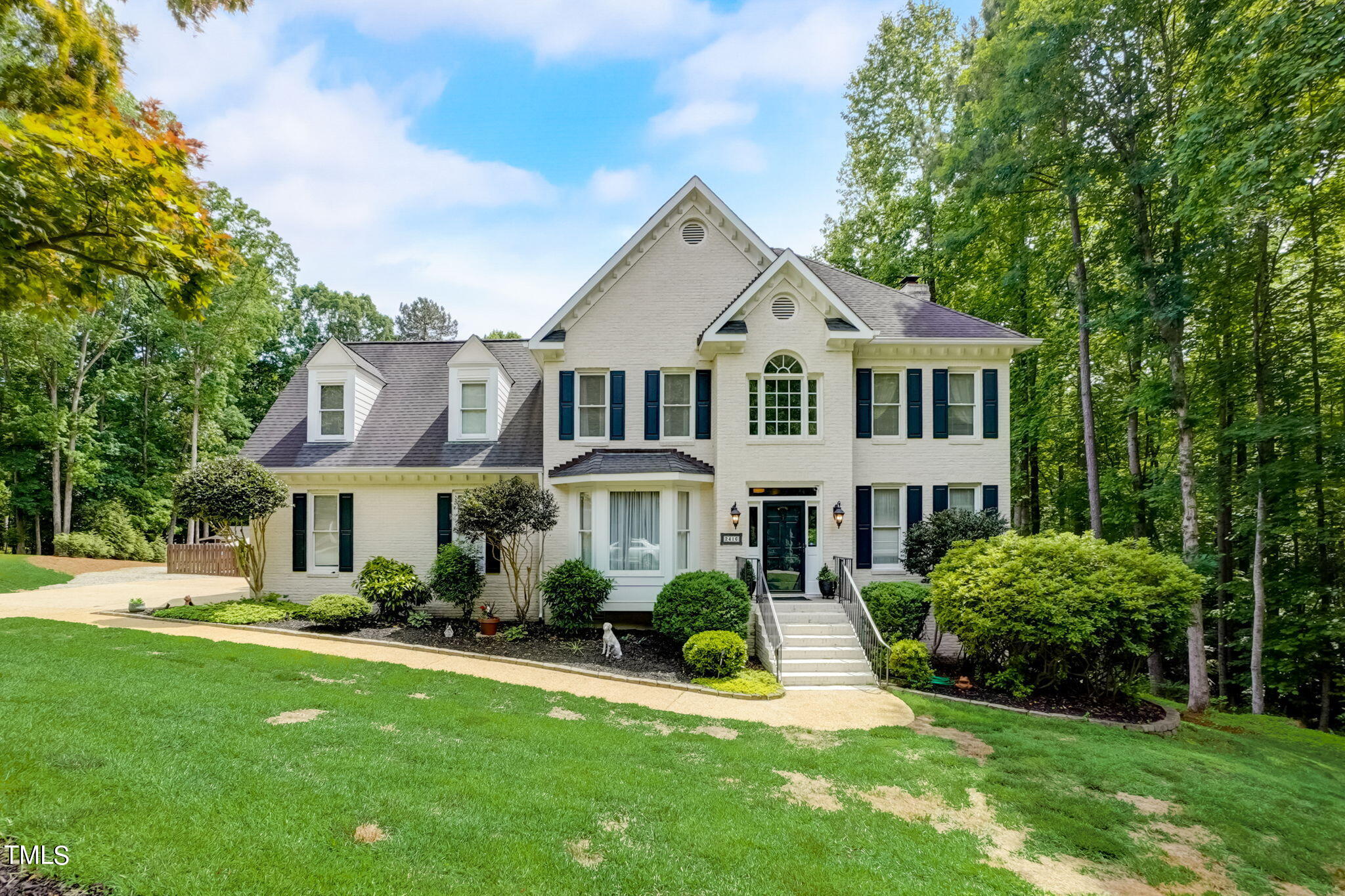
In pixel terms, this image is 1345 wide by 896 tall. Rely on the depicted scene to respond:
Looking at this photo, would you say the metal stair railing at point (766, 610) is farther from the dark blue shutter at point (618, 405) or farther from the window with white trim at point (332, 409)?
the window with white trim at point (332, 409)

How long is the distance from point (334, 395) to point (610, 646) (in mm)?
10737

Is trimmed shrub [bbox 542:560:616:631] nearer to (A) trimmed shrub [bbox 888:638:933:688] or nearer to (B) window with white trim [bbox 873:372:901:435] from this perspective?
(A) trimmed shrub [bbox 888:638:933:688]

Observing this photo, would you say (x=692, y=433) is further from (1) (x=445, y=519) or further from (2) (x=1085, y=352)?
(2) (x=1085, y=352)

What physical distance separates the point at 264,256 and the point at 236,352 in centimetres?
511

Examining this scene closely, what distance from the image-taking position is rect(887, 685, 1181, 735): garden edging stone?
924cm

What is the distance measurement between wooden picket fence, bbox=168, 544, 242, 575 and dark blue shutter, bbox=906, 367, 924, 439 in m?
27.1

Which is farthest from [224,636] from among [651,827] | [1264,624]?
[1264,624]

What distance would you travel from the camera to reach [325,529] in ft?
50.2

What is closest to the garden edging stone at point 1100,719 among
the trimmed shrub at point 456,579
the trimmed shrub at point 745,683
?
the trimmed shrub at point 745,683

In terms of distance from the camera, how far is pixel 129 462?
31328 mm

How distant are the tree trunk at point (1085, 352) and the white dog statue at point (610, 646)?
1203 cm

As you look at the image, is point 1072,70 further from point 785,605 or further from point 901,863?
point 901,863

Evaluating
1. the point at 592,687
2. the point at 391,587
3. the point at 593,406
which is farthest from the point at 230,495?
the point at 592,687

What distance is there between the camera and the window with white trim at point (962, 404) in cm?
1476
